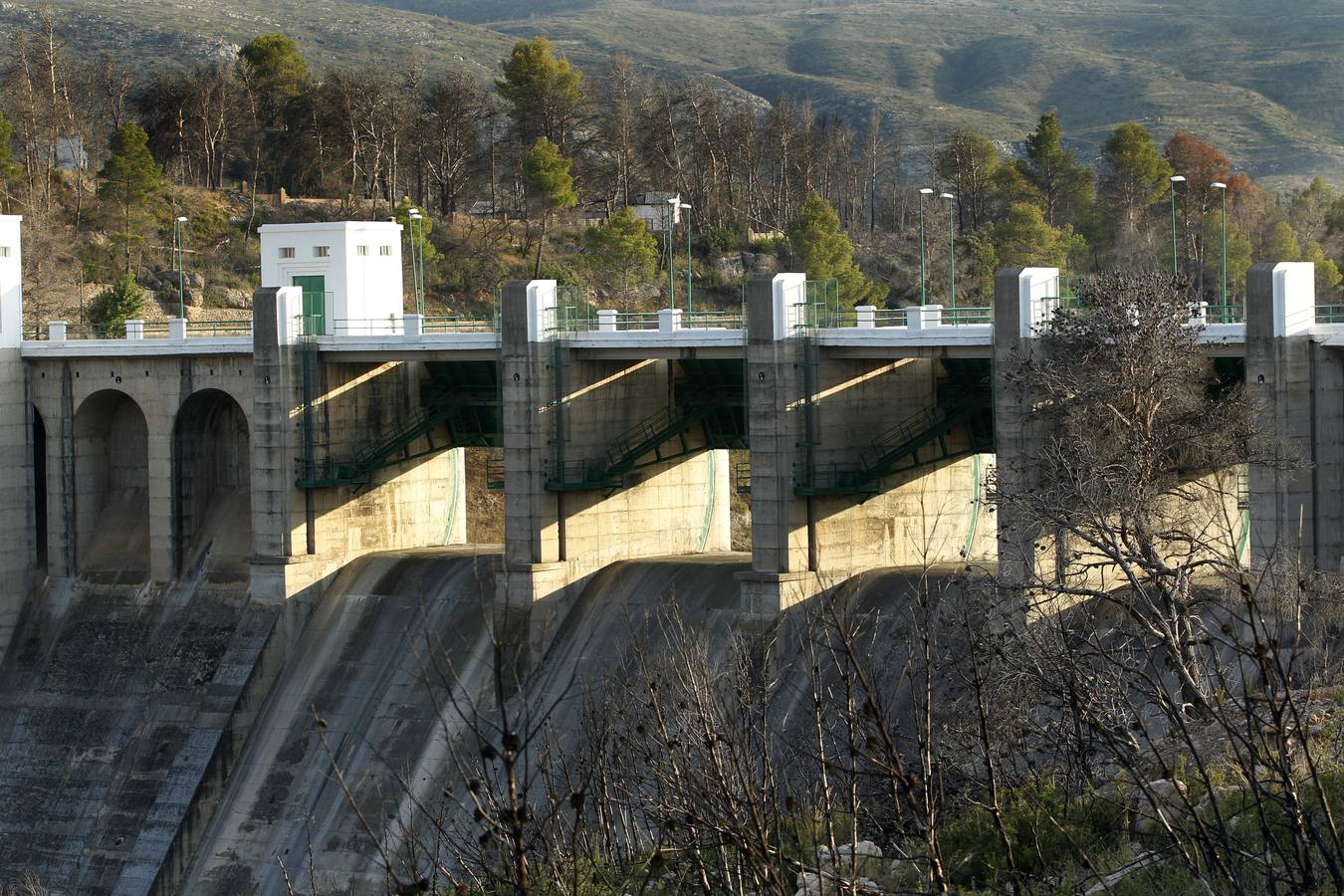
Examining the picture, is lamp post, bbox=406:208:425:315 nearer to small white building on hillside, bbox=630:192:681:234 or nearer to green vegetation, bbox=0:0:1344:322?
green vegetation, bbox=0:0:1344:322

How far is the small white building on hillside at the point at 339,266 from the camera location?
53.4m

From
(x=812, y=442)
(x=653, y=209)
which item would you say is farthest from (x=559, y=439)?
(x=653, y=209)

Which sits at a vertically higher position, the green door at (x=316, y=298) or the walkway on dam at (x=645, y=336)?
the green door at (x=316, y=298)

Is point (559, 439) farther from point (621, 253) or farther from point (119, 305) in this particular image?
point (621, 253)

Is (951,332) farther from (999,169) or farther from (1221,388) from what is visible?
(999,169)

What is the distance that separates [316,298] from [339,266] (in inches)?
48.6

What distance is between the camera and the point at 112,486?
174 feet

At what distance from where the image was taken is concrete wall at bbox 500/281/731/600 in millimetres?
43000

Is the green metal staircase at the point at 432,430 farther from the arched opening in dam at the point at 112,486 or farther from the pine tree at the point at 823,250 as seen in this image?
the pine tree at the point at 823,250

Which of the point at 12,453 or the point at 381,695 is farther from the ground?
the point at 12,453

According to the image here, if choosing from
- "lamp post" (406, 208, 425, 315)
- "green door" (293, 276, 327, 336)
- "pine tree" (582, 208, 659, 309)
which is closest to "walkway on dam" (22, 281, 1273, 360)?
"green door" (293, 276, 327, 336)

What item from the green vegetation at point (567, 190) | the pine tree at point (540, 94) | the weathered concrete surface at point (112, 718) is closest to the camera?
the weathered concrete surface at point (112, 718)

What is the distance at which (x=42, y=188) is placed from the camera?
87.2 metres

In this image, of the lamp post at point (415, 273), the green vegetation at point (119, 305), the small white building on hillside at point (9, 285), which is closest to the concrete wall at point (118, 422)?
the small white building on hillside at point (9, 285)
